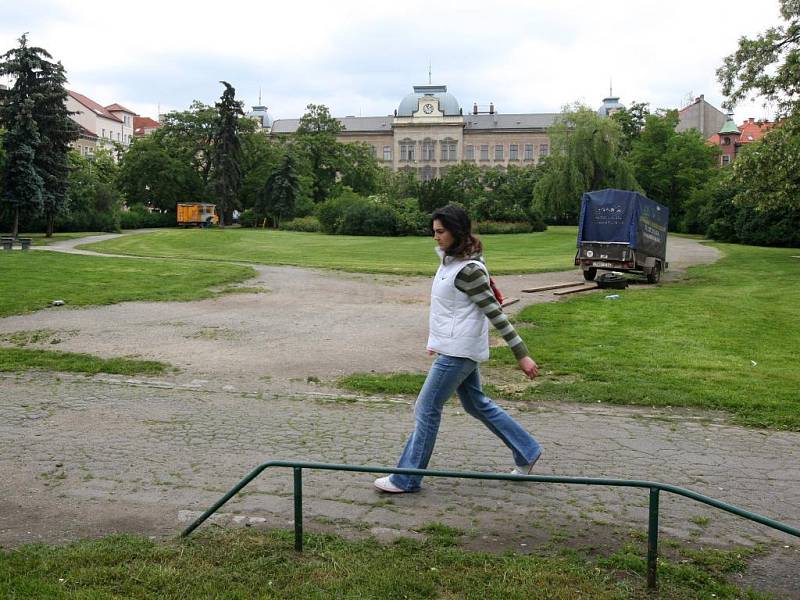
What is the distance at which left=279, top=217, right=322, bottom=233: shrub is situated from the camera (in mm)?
70000

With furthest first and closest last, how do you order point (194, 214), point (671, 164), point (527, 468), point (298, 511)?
point (194, 214) → point (671, 164) → point (527, 468) → point (298, 511)

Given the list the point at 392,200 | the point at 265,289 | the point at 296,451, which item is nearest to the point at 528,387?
the point at 296,451

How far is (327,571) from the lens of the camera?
4.18 meters

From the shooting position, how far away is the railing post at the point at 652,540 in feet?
12.9

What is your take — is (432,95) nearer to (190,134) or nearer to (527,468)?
(190,134)

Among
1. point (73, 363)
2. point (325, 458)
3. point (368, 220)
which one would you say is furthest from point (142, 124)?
point (325, 458)

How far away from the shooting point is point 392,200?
218 ft

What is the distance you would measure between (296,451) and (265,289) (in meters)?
15.1

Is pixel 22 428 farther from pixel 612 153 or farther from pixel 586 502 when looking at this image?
pixel 612 153

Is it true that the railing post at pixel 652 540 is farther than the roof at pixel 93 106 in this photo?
No

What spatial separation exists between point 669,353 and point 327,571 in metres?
8.87

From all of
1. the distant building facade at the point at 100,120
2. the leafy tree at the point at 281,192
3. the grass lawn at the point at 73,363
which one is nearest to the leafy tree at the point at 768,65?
the grass lawn at the point at 73,363

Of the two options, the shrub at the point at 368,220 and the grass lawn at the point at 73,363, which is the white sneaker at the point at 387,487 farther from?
the shrub at the point at 368,220

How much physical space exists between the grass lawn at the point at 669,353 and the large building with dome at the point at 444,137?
365 ft
